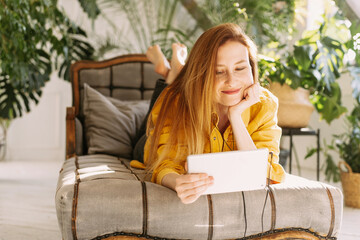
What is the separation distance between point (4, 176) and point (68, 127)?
1924 millimetres

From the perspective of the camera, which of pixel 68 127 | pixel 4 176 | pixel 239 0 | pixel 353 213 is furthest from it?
pixel 4 176

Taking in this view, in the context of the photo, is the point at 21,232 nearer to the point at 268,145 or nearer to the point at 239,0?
the point at 268,145

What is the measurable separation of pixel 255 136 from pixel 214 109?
0.17m

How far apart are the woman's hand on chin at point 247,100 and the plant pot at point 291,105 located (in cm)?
123

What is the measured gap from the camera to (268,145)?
1.34m

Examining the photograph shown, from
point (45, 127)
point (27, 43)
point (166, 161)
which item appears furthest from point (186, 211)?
point (45, 127)

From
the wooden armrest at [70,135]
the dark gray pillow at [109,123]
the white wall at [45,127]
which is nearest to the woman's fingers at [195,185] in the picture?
the dark gray pillow at [109,123]

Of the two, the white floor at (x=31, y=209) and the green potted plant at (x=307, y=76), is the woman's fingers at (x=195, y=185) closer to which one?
the white floor at (x=31, y=209)

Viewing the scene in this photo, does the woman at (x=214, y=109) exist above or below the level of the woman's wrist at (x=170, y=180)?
above

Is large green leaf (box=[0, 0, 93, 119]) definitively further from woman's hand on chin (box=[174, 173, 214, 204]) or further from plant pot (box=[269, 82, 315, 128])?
woman's hand on chin (box=[174, 173, 214, 204])

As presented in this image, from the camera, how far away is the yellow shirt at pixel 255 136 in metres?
1.32

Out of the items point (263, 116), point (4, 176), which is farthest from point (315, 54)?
point (4, 176)

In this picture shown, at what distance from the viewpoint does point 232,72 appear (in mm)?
1298

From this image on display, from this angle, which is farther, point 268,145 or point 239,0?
point 239,0
